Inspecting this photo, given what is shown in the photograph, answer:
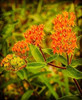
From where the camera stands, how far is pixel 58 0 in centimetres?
215

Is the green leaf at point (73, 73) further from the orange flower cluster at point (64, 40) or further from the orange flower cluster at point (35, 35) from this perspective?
the orange flower cluster at point (35, 35)

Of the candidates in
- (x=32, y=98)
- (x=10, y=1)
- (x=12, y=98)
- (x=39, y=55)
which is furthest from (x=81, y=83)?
(x=10, y=1)

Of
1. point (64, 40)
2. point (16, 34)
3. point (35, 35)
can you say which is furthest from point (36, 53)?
point (16, 34)

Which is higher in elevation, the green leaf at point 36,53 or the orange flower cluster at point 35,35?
the orange flower cluster at point 35,35

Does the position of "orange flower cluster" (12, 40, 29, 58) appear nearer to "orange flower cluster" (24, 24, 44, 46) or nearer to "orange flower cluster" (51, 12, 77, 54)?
"orange flower cluster" (24, 24, 44, 46)

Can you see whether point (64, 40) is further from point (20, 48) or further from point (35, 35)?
point (20, 48)

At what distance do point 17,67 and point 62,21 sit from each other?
561mm

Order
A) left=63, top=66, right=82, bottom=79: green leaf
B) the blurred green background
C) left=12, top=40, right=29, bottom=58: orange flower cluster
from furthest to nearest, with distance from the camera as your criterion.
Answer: the blurred green background
left=12, top=40, right=29, bottom=58: orange flower cluster
left=63, top=66, right=82, bottom=79: green leaf

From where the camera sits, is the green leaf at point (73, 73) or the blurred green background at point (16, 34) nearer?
the green leaf at point (73, 73)

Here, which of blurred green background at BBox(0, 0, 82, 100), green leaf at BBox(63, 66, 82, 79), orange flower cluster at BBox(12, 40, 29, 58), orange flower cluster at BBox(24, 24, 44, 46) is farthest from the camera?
blurred green background at BBox(0, 0, 82, 100)

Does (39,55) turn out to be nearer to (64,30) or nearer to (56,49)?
(56,49)

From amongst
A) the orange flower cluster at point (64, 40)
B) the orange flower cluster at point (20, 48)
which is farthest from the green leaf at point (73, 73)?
the orange flower cluster at point (20, 48)

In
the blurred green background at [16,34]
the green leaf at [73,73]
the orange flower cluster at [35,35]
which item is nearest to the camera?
the green leaf at [73,73]

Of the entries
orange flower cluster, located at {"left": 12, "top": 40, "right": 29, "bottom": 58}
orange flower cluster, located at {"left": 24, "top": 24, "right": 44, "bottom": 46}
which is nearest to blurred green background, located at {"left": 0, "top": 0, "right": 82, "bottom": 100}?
orange flower cluster, located at {"left": 24, "top": 24, "right": 44, "bottom": 46}
